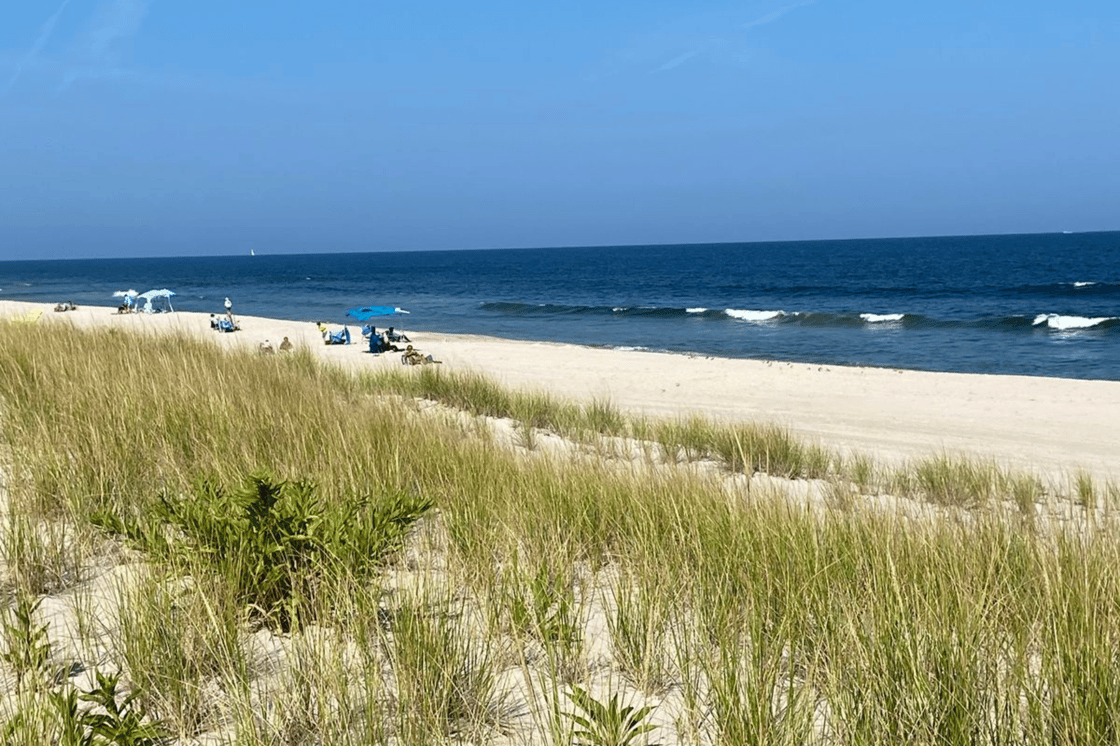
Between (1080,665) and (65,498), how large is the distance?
3.79m

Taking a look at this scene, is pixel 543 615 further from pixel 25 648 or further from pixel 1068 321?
pixel 1068 321

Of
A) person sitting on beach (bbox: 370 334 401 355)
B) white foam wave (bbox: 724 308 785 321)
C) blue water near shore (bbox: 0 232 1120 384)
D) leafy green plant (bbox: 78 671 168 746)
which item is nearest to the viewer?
leafy green plant (bbox: 78 671 168 746)

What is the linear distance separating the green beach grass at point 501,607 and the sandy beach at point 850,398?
5.14 m

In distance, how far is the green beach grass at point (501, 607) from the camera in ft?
7.36

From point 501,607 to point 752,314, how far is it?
119 ft

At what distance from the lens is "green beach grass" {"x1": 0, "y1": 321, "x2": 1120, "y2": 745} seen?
7.36 feet

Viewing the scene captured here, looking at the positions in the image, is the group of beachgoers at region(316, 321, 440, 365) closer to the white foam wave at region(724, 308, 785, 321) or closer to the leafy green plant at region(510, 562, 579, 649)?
the leafy green plant at region(510, 562, 579, 649)

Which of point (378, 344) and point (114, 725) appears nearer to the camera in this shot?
point (114, 725)

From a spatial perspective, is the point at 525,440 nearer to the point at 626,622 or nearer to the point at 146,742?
the point at 626,622

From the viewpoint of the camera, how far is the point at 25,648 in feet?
8.04

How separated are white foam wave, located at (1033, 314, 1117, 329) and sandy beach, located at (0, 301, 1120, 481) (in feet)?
47.3

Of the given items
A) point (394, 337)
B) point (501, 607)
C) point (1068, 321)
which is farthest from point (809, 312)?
point (501, 607)

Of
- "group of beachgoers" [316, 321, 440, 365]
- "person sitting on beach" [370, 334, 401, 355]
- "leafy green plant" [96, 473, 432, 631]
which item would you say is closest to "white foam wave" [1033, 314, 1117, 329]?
"group of beachgoers" [316, 321, 440, 365]

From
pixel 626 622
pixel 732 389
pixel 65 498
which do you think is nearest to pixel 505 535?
pixel 626 622
